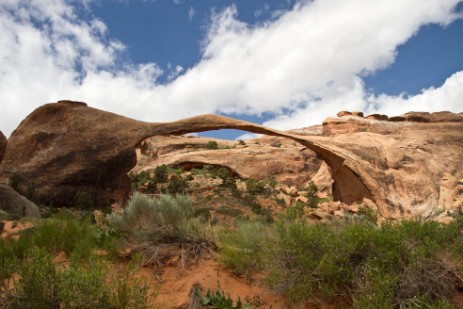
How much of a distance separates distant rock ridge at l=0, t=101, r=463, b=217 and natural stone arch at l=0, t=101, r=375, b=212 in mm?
30

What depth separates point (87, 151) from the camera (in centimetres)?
1293

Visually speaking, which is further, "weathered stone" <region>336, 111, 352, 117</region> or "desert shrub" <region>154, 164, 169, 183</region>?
"desert shrub" <region>154, 164, 169, 183</region>

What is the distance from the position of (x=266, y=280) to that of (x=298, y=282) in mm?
361

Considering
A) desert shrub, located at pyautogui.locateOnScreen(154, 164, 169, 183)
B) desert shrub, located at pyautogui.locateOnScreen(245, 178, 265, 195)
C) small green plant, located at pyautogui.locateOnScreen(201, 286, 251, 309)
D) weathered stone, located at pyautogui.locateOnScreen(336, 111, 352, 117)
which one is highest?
weathered stone, located at pyautogui.locateOnScreen(336, 111, 352, 117)

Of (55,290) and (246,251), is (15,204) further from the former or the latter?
(55,290)

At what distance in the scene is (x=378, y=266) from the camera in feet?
12.8

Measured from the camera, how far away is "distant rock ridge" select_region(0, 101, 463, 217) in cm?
1198

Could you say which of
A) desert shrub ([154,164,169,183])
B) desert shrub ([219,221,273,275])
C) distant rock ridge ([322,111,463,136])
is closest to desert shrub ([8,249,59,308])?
desert shrub ([219,221,273,275])

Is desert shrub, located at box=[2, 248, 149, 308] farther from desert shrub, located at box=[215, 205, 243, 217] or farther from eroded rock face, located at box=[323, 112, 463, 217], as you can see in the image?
eroded rock face, located at box=[323, 112, 463, 217]

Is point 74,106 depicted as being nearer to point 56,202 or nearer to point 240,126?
point 56,202

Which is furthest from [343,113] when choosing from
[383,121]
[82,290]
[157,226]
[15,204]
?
[82,290]

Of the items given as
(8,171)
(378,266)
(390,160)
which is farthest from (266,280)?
(8,171)

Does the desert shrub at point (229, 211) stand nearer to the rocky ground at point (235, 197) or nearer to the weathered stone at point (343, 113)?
the rocky ground at point (235, 197)

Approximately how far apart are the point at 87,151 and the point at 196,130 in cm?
373
